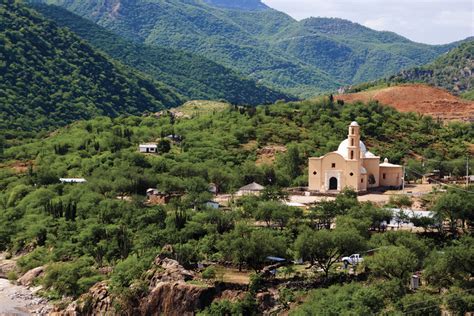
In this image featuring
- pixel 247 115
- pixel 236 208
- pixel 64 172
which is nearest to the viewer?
pixel 236 208

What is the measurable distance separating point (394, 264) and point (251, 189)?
92.4 feet

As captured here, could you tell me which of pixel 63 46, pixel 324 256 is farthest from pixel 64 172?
pixel 63 46

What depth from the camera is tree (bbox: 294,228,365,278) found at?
161 feet

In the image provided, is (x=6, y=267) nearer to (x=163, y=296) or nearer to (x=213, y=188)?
(x=213, y=188)

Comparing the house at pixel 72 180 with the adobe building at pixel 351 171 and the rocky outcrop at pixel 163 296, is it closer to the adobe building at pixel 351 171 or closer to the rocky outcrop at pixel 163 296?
the adobe building at pixel 351 171

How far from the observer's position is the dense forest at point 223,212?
4606cm

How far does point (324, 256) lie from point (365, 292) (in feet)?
24.9

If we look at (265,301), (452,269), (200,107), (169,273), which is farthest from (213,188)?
(200,107)

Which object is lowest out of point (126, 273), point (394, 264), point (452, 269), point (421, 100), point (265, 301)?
point (265, 301)

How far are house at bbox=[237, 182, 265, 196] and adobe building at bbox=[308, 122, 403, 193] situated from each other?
473 centimetres

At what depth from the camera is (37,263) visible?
211 ft

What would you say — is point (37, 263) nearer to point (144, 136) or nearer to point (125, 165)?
point (125, 165)

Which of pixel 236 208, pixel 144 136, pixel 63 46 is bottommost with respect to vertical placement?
pixel 236 208

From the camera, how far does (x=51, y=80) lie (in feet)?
536
